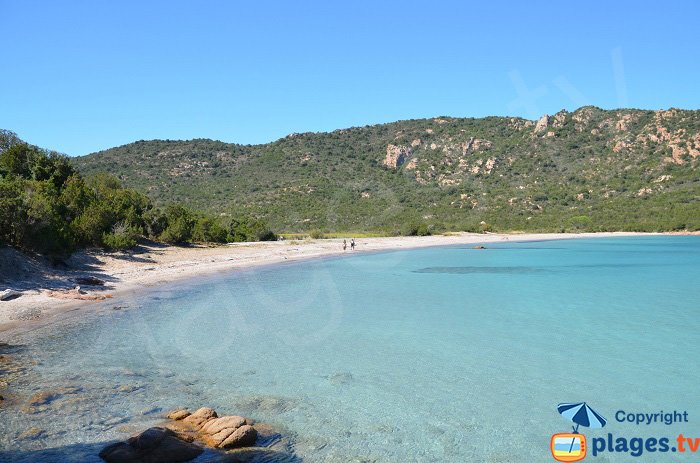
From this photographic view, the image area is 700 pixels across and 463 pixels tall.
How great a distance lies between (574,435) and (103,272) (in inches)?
795

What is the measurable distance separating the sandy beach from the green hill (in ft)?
115

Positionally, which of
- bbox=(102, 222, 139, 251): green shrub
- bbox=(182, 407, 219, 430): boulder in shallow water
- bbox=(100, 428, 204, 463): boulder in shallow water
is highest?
bbox=(102, 222, 139, 251): green shrub

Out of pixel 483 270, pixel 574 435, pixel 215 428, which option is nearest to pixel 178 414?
pixel 215 428

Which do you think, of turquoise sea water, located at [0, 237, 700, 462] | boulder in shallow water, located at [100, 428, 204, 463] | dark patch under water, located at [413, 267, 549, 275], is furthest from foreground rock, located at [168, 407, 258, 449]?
dark patch under water, located at [413, 267, 549, 275]

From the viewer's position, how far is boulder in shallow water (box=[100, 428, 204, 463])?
5605 mm

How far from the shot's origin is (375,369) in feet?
33.1

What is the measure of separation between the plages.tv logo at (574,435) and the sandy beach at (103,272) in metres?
11.9

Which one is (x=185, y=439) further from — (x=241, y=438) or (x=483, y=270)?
(x=483, y=270)

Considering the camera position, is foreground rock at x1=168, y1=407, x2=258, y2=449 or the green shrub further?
the green shrub

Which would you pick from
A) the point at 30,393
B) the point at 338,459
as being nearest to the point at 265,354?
the point at 30,393

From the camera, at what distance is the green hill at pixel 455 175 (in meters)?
76.1

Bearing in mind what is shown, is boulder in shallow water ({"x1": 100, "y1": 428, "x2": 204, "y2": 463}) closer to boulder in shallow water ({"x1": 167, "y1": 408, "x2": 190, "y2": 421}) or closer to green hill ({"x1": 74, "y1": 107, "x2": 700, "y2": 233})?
boulder in shallow water ({"x1": 167, "y1": 408, "x2": 190, "y2": 421})

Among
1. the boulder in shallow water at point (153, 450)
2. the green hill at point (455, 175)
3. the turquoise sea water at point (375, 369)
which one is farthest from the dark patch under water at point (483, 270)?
the green hill at point (455, 175)

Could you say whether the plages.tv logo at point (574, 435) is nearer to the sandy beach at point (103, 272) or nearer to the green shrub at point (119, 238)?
the sandy beach at point (103, 272)
